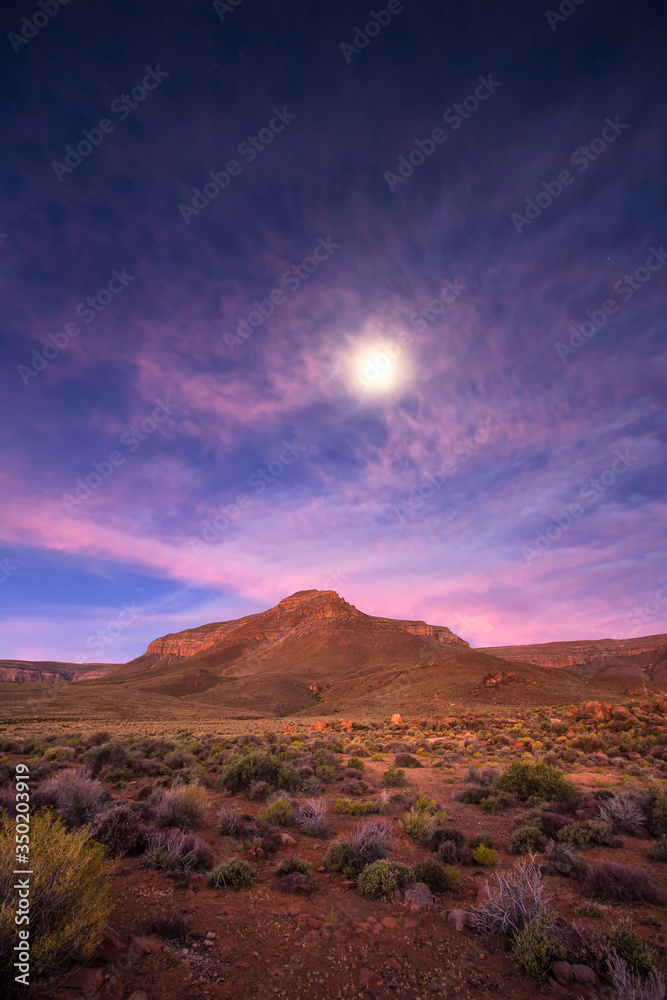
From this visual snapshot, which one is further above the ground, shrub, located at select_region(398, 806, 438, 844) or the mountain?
shrub, located at select_region(398, 806, 438, 844)

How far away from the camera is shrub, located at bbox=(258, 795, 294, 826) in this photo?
32.4 ft

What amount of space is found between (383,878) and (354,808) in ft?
15.8

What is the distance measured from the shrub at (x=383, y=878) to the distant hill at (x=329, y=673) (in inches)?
1650

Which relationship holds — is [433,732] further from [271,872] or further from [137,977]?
[137,977]

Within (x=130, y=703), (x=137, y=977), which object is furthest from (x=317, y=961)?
(x=130, y=703)

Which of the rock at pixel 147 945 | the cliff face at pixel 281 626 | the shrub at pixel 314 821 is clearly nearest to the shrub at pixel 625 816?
the shrub at pixel 314 821

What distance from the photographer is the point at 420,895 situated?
21.1ft

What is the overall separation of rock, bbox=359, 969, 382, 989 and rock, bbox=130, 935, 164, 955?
2274mm

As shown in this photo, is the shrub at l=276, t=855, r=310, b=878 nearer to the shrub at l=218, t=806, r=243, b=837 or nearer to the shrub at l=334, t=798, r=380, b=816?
the shrub at l=218, t=806, r=243, b=837

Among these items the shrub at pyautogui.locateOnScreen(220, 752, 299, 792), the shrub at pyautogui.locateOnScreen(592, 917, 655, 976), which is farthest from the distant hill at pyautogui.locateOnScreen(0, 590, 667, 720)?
the shrub at pyautogui.locateOnScreen(592, 917, 655, 976)

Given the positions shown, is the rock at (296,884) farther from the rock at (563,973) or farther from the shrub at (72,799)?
the shrub at (72,799)

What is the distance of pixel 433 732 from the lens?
96.0 feet

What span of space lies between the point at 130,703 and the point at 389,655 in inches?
2581

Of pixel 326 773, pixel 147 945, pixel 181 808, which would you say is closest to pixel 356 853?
pixel 147 945
